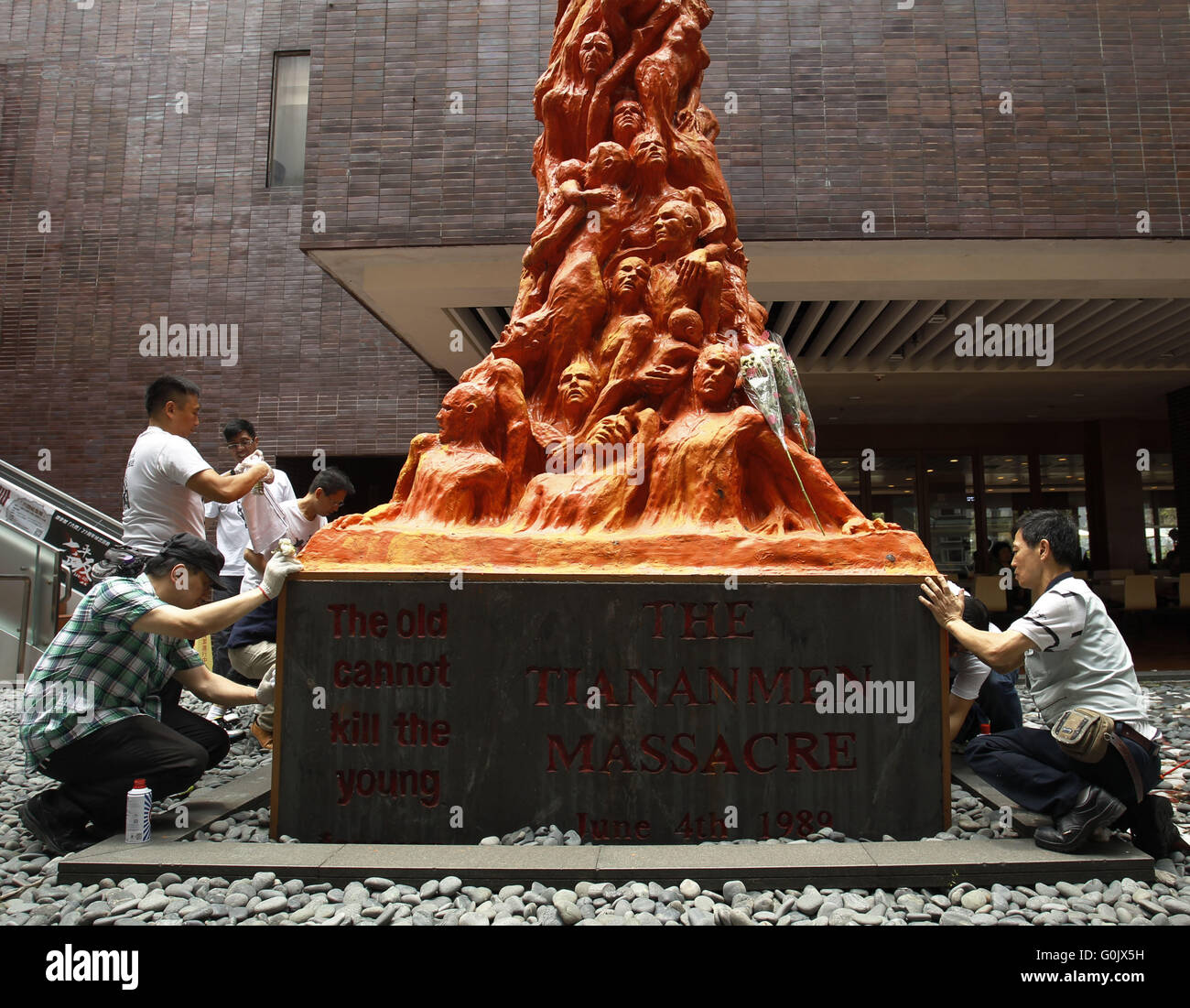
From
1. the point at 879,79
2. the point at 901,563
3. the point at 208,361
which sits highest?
the point at 879,79

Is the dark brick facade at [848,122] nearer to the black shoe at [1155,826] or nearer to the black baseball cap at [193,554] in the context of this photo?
the black baseball cap at [193,554]

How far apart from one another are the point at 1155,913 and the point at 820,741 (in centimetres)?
111

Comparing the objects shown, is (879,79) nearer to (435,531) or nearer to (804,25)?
(804,25)

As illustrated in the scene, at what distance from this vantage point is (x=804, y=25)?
23.1 ft

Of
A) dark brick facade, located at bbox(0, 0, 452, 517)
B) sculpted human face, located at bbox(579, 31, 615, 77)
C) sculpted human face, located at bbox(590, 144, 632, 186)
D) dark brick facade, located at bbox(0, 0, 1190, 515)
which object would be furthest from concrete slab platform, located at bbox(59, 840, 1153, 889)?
dark brick facade, located at bbox(0, 0, 452, 517)

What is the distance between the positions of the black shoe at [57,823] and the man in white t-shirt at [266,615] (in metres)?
1.11

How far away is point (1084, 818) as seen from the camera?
3010mm

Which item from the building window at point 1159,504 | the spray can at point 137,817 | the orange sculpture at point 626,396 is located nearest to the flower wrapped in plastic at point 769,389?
the orange sculpture at point 626,396

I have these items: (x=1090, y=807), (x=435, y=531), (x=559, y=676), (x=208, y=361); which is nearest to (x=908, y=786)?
(x=1090, y=807)

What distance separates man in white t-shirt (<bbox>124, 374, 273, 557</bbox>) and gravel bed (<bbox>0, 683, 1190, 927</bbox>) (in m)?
1.57

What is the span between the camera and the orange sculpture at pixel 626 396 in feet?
11.7

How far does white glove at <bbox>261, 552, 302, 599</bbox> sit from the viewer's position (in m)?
3.35

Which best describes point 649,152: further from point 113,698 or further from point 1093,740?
point 113,698

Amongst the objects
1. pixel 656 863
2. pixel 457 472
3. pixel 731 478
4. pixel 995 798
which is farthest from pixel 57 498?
pixel 995 798
